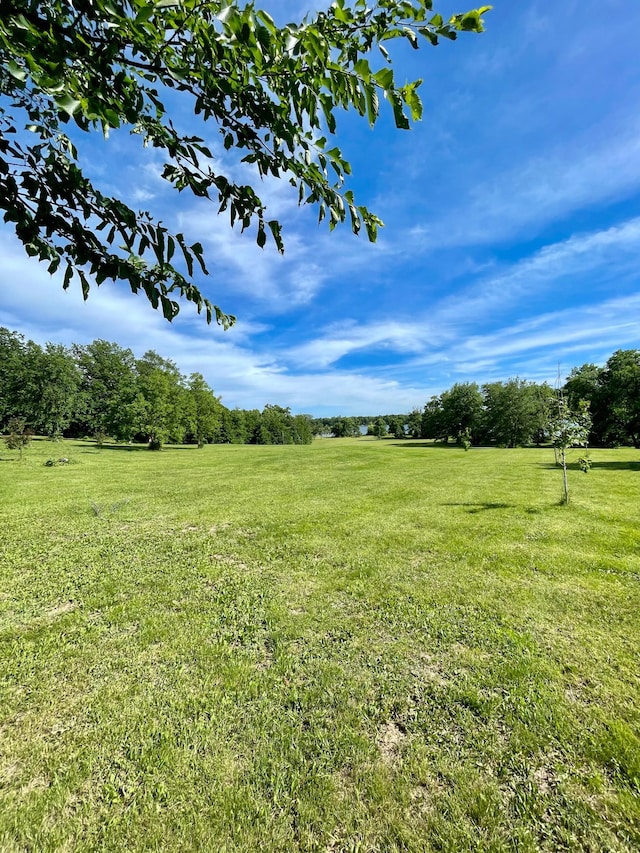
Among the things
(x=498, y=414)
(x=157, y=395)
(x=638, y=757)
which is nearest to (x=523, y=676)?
(x=638, y=757)

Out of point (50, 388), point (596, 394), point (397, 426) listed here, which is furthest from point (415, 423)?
point (50, 388)

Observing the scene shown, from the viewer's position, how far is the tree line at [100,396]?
114 ft

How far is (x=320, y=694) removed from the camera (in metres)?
2.93

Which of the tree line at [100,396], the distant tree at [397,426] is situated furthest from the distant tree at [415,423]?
the tree line at [100,396]

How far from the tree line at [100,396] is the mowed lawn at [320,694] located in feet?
101

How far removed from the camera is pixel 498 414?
57.2 m

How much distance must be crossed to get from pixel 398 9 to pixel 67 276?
2.25m

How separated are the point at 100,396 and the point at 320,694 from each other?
190 feet

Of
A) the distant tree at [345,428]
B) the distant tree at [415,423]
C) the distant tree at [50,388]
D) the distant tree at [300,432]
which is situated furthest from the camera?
the distant tree at [345,428]

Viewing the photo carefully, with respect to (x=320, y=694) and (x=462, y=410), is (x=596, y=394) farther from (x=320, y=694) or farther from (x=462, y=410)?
(x=320, y=694)

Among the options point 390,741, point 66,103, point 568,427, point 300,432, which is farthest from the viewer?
point 300,432

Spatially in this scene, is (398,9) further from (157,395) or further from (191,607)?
(157,395)

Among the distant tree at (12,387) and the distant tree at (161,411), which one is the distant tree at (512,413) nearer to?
the distant tree at (161,411)

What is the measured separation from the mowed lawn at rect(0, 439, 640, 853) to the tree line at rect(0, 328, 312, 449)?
30764 millimetres
